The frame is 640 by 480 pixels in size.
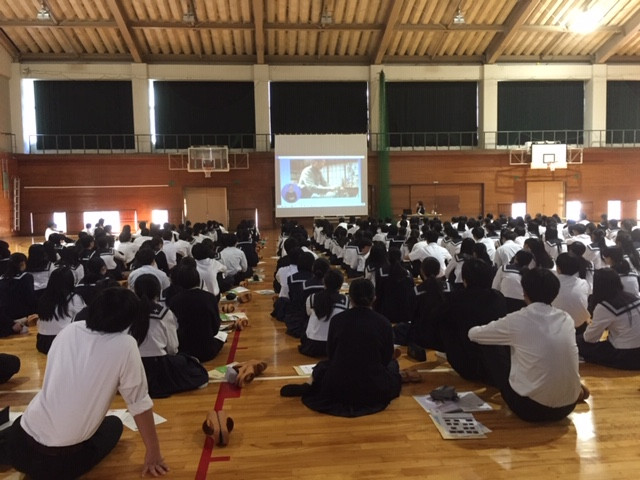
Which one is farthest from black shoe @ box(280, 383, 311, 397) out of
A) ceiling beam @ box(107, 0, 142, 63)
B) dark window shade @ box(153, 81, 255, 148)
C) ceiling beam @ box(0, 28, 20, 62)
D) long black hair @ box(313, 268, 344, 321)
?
ceiling beam @ box(0, 28, 20, 62)

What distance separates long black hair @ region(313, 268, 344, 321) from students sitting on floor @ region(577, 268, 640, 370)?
7.02 ft

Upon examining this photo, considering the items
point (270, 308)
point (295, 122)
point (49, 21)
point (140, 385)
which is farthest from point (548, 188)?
point (140, 385)

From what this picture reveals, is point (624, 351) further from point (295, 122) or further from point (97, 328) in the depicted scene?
point (295, 122)

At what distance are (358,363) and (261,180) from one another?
17.5m

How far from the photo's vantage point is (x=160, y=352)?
159 inches

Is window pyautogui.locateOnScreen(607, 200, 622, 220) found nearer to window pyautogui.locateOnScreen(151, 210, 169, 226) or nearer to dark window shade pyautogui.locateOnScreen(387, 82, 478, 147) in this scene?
dark window shade pyautogui.locateOnScreen(387, 82, 478, 147)

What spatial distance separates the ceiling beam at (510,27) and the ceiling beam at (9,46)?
1808 centimetres

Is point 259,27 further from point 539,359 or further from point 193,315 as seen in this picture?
point 539,359

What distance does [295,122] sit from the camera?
20906mm

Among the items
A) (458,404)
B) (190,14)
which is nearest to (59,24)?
(190,14)

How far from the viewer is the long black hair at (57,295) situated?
15.8 ft

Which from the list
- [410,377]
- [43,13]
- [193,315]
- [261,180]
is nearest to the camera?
[410,377]

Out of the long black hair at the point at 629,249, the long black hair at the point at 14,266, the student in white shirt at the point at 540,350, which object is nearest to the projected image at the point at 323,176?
the long black hair at the point at 629,249

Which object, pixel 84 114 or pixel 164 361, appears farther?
pixel 84 114
